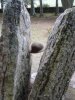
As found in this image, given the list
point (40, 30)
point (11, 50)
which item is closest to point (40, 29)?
point (40, 30)

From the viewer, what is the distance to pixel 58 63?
1.41 metres

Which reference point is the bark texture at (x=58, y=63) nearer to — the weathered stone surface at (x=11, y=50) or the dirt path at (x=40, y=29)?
the weathered stone surface at (x=11, y=50)

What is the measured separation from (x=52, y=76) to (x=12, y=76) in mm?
192

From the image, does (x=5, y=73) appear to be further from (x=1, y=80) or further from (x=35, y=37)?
(x=35, y=37)

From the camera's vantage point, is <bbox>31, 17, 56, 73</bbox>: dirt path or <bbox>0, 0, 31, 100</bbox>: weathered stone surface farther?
<bbox>31, 17, 56, 73</bbox>: dirt path

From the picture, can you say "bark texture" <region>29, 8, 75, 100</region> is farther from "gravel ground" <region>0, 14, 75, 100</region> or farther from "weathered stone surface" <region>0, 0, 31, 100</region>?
"gravel ground" <region>0, 14, 75, 100</region>

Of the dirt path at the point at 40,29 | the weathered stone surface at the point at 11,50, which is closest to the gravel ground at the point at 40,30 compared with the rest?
the dirt path at the point at 40,29

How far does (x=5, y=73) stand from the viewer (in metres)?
1.46

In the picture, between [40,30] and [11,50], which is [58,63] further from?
[40,30]

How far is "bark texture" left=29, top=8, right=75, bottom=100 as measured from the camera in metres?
1.40

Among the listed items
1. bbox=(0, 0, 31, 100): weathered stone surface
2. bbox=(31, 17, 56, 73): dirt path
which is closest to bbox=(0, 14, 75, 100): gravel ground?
bbox=(31, 17, 56, 73): dirt path

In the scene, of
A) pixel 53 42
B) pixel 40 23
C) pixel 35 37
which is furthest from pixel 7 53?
pixel 40 23

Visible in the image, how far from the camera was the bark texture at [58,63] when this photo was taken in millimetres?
1402

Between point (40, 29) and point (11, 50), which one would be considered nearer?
point (11, 50)
